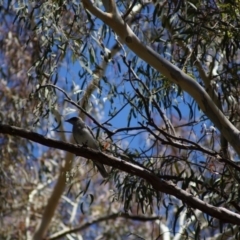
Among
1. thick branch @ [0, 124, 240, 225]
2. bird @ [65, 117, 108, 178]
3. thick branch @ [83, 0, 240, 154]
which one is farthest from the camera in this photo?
bird @ [65, 117, 108, 178]

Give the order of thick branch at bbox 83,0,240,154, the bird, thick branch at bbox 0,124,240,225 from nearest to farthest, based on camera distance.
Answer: thick branch at bbox 0,124,240,225, thick branch at bbox 83,0,240,154, the bird

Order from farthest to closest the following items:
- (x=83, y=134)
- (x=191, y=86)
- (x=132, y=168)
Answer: (x=83, y=134) → (x=191, y=86) → (x=132, y=168)

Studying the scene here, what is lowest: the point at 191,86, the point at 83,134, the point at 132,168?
the point at 132,168

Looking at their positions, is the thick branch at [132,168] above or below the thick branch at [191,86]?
below

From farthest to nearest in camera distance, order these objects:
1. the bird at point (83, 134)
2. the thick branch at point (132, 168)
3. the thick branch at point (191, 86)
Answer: the bird at point (83, 134) → the thick branch at point (191, 86) → the thick branch at point (132, 168)

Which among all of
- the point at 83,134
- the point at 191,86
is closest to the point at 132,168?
the point at 191,86

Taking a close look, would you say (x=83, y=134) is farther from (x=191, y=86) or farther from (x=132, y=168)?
(x=132, y=168)

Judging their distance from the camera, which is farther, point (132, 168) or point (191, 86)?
point (191, 86)

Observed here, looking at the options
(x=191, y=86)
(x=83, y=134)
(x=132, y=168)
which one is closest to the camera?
(x=132, y=168)

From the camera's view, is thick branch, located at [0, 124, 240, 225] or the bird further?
the bird

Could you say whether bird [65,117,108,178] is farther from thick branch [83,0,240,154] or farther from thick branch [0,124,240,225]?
thick branch [0,124,240,225]

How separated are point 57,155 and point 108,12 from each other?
3808 mm

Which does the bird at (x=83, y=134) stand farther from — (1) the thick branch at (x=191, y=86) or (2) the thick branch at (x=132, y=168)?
(2) the thick branch at (x=132, y=168)

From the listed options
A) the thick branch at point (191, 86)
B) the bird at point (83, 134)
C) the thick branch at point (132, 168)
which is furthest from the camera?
the bird at point (83, 134)
